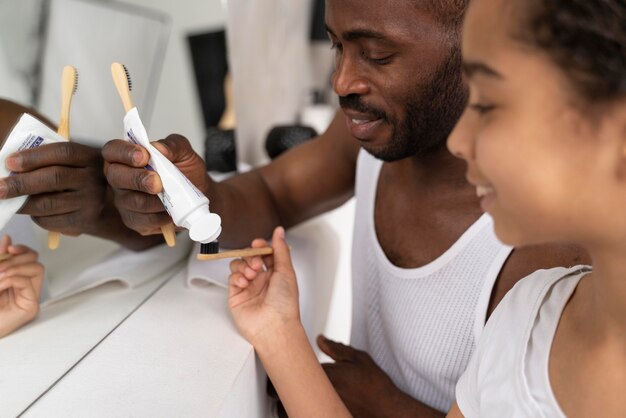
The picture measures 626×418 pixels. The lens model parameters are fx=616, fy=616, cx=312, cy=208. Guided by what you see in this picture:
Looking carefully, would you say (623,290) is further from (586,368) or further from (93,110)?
(93,110)

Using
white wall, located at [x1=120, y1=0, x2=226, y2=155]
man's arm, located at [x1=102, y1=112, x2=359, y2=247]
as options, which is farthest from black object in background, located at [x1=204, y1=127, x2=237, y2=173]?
man's arm, located at [x1=102, y1=112, x2=359, y2=247]

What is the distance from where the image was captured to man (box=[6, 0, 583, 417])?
63 cm

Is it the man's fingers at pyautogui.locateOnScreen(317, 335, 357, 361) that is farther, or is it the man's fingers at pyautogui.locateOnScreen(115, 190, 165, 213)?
the man's fingers at pyautogui.locateOnScreen(317, 335, 357, 361)

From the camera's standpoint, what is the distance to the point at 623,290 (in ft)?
1.46

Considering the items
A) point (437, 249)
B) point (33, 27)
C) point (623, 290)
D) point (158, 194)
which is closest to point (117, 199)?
point (158, 194)

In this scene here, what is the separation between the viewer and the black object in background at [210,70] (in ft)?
3.75

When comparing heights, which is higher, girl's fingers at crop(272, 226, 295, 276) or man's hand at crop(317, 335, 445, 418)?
girl's fingers at crop(272, 226, 295, 276)

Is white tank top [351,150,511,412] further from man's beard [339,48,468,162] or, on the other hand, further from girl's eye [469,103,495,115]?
girl's eye [469,103,495,115]

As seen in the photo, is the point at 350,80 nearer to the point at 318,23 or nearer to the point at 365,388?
the point at 365,388

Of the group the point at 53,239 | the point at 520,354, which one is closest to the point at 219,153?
the point at 53,239

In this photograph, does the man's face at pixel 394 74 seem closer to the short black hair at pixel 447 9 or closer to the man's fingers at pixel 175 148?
the short black hair at pixel 447 9

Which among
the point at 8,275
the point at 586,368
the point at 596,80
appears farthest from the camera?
the point at 8,275

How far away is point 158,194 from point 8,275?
0.61ft

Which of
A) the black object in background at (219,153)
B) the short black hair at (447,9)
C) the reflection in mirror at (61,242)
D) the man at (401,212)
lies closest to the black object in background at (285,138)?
the black object in background at (219,153)
